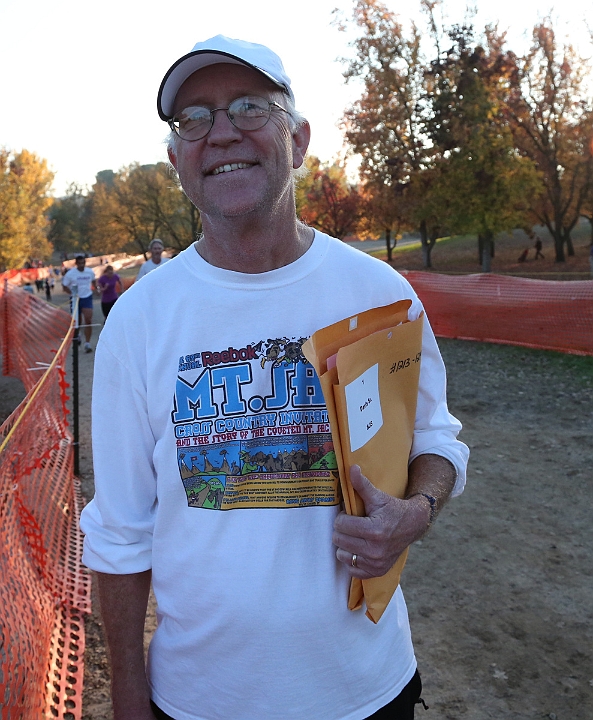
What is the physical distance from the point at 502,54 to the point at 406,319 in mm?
31764

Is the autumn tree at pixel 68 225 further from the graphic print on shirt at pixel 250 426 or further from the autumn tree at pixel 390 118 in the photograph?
the graphic print on shirt at pixel 250 426

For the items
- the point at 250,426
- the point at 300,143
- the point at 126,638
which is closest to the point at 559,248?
the point at 300,143

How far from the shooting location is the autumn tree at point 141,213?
159 ft

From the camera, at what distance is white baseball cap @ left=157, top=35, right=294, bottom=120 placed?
158 centimetres

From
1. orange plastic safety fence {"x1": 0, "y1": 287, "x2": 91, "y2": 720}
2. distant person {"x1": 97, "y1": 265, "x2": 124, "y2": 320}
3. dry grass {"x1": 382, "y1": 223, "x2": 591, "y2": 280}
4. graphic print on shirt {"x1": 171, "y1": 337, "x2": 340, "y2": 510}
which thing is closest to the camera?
graphic print on shirt {"x1": 171, "y1": 337, "x2": 340, "y2": 510}

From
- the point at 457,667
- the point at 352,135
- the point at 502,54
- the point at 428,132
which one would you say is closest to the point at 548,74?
the point at 502,54

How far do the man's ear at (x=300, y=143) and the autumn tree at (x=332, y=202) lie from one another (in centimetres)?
3542

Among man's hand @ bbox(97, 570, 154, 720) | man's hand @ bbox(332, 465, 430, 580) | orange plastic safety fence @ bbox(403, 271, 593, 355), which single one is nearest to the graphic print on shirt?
man's hand @ bbox(332, 465, 430, 580)

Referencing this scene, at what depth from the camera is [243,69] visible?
1.65m

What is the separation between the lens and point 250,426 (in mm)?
1595

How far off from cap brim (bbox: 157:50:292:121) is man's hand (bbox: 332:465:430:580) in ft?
A: 3.14

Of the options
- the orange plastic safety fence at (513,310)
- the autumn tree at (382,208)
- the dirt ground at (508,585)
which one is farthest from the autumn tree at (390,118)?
the dirt ground at (508,585)

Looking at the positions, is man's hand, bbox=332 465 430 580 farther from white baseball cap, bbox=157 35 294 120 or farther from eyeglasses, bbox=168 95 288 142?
white baseball cap, bbox=157 35 294 120

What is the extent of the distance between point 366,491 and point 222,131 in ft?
2.97
